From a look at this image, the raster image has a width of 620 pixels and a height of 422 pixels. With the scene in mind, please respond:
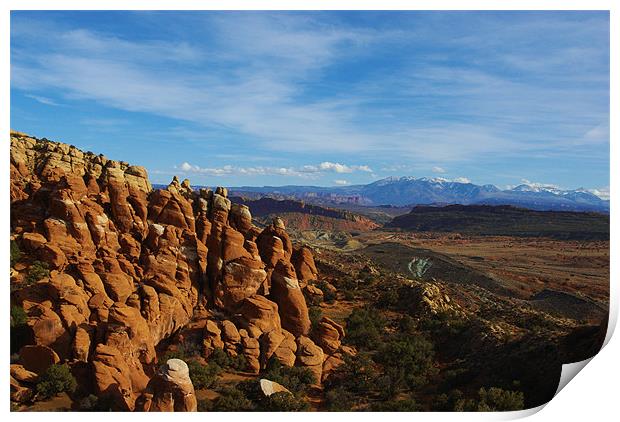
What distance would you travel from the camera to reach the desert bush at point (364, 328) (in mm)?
25000

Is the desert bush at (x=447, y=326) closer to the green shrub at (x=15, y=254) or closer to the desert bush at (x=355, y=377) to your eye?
the desert bush at (x=355, y=377)

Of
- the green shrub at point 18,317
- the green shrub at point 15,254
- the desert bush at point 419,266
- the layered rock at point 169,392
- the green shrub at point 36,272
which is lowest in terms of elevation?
the desert bush at point 419,266

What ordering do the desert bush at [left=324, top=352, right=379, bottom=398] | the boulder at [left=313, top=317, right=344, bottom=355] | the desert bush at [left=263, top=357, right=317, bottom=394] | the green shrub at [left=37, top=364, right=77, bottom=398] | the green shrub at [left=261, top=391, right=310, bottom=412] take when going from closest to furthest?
the green shrub at [left=37, top=364, right=77, bottom=398] < the green shrub at [left=261, top=391, right=310, bottom=412] < the desert bush at [left=263, top=357, right=317, bottom=394] < the desert bush at [left=324, top=352, right=379, bottom=398] < the boulder at [left=313, top=317, right=344, bottom=355]

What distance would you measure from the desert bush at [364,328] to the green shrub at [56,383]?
1316cm

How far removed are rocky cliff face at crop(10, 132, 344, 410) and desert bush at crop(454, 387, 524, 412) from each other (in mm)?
6494

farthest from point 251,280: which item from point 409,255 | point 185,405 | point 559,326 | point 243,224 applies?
point 409,255

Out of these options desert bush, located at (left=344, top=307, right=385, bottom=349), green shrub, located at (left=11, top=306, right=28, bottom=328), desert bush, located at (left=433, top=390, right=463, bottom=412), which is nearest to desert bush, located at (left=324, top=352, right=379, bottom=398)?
desert bush, located at (left=344, top=307, right=385, bottom=349)

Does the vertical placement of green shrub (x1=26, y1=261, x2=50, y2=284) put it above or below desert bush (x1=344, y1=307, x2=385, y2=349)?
above

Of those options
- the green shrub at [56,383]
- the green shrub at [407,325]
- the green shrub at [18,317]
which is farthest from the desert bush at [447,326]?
the green shrub at [18,317]

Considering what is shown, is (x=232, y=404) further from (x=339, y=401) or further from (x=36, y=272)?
(x=36, y=272)

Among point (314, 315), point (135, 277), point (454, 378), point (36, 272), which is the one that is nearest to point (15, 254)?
point (36, 272)

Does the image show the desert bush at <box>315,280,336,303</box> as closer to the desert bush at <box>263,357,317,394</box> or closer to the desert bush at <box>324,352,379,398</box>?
the desert bush at <box>324,352,379,398</box>

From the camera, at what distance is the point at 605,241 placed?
4466 inches

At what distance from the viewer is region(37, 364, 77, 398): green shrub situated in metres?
17.2
